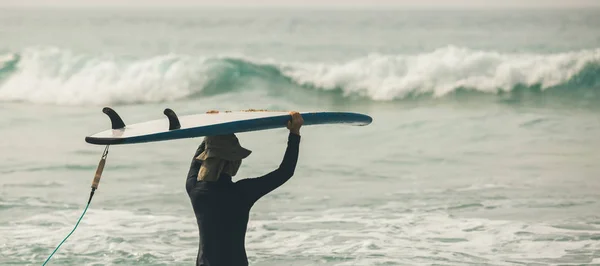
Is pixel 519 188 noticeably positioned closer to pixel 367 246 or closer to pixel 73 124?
pixel 367 246

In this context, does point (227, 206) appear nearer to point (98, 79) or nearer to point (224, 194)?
point (224, 194)

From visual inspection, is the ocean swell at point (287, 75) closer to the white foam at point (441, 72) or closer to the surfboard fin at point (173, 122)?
the white foam at point (441, 72)

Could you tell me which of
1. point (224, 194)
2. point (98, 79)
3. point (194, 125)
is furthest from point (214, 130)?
point (98, 79)

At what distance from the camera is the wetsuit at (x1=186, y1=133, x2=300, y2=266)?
3559 mm

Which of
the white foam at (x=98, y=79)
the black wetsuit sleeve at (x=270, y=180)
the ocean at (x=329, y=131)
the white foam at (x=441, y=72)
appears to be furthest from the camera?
the white foam at (x=441, y=72)

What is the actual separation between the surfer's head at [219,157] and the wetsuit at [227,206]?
0.03 metres

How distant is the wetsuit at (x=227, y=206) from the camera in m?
3.56

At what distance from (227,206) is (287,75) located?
1295 cm

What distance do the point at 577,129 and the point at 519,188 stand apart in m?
4.05

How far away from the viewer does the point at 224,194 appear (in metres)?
3.55

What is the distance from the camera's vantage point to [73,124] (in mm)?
14367

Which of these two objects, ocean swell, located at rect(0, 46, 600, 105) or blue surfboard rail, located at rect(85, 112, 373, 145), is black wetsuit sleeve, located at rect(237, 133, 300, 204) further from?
ocean swell, located at rect(0, 46, 600, 105)

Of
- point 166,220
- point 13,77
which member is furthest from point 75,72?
point 166,220

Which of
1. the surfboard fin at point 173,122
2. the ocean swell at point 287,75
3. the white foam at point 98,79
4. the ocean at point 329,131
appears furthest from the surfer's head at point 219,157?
the white foam at point 98,79
